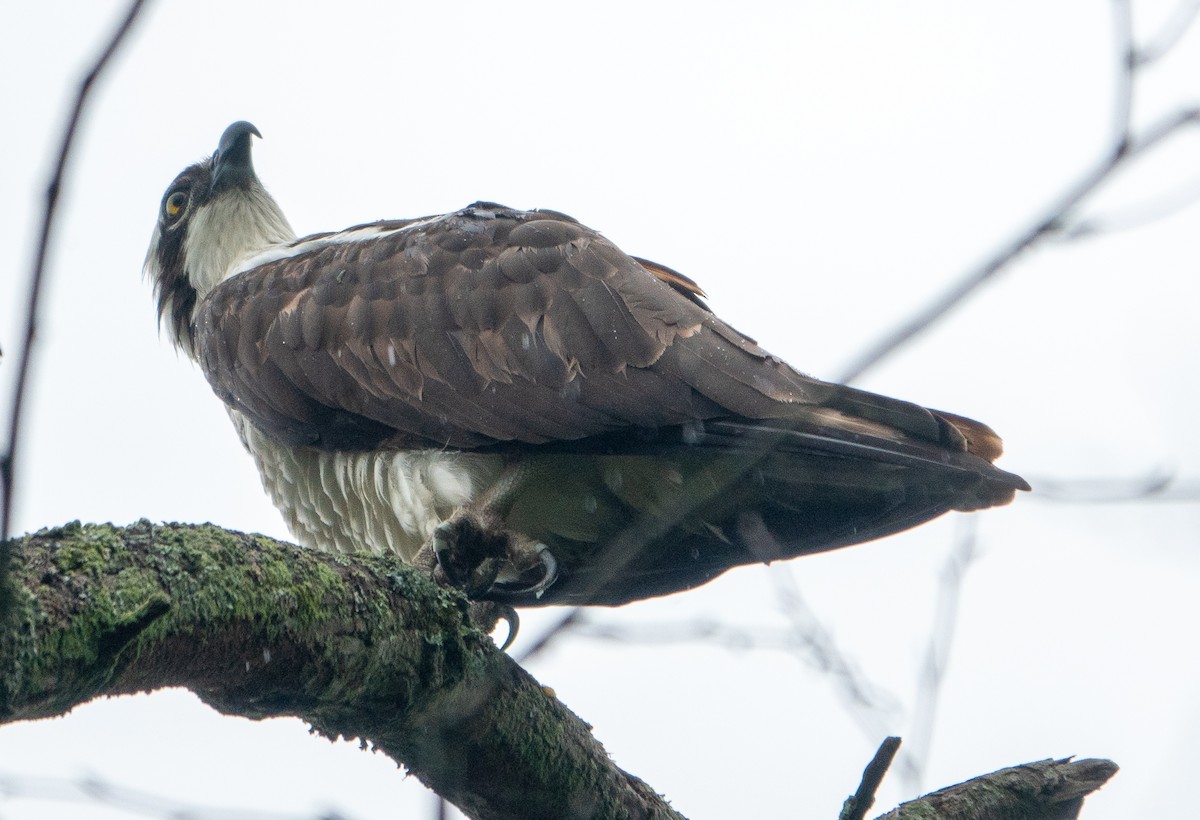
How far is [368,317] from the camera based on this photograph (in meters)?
4.18

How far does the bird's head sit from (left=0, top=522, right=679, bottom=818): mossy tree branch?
307cm

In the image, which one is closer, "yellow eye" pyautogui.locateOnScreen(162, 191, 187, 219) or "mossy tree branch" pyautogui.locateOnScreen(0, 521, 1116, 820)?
"mossy tree branch" pyautogui.locateOnScreen(0, 521, 1116, 820)

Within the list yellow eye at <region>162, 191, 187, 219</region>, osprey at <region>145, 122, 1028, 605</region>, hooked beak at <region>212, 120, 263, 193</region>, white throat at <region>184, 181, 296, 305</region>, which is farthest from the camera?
yellow eye at <region>162, 191, 187, 219</region>

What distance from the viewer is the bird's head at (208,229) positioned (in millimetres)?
5457

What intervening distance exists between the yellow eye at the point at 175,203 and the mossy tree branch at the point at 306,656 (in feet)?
11.7

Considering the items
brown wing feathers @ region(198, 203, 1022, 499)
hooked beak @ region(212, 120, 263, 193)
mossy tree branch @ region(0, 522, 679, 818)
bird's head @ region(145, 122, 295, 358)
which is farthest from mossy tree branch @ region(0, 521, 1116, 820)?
hooked beak @ region(212, 120, 263, 193)

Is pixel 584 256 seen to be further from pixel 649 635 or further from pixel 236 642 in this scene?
pixel 236 642

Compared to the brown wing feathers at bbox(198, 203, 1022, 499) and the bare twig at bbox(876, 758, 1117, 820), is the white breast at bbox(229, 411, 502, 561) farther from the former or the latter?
the bare twig at bbox(876, 758, 1117, 820)

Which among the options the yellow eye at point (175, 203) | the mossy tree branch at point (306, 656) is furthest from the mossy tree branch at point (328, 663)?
the yellow eye at point (175, 203)

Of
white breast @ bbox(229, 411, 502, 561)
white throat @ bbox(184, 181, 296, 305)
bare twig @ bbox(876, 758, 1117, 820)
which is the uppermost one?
white throat @ bbox(184, 181, 296, 305)

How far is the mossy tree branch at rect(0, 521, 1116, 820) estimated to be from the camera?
2000 millimetres

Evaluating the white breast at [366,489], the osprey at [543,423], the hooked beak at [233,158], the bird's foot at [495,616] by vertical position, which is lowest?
the bird's foot at [495,616]

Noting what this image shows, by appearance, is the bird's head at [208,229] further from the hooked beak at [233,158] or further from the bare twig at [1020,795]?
the bare twig at [1020,795]

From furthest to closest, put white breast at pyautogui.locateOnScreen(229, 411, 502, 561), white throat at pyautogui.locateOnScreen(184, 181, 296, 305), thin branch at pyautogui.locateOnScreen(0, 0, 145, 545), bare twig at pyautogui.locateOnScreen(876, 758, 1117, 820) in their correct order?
1. white throat at pyautogui.locateOnScreen(184, 181, 296, 305)
2. white breast at pyautogui.locateOnScreen(229, 411, 502, 561)
3. bare twig at pyautogui.locateOnScreen(876, 758, 1117, 820)
4. thin branch at pyautogui.locateOnScreen(0, 0, 145, 545)
